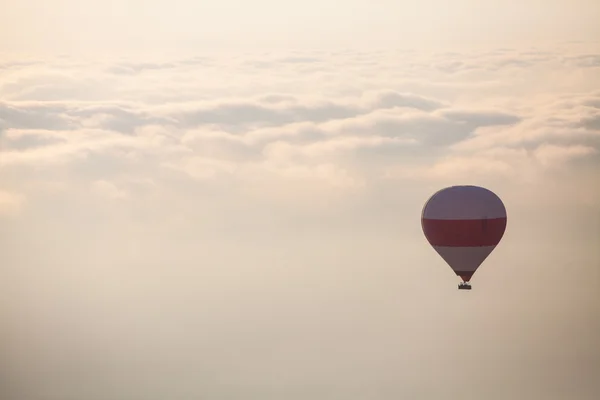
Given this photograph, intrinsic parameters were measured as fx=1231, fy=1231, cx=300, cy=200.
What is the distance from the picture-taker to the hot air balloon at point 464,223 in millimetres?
25375

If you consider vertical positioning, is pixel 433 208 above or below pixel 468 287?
above

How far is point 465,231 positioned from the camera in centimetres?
2547

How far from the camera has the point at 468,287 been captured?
81.7 ft

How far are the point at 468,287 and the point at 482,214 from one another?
5.20 ft

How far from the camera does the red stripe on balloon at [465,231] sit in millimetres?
25422

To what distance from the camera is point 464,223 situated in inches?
1001

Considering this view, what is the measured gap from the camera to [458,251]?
25.6 meters

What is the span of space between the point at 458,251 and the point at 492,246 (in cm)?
76

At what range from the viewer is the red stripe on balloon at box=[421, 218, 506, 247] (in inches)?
1001

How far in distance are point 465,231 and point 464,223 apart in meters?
0.18

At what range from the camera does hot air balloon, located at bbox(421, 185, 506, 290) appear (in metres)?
25.4

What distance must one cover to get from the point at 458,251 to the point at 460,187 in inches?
52.5

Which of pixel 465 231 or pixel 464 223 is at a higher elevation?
pixel 464 223

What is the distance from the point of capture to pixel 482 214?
83.3 feet
